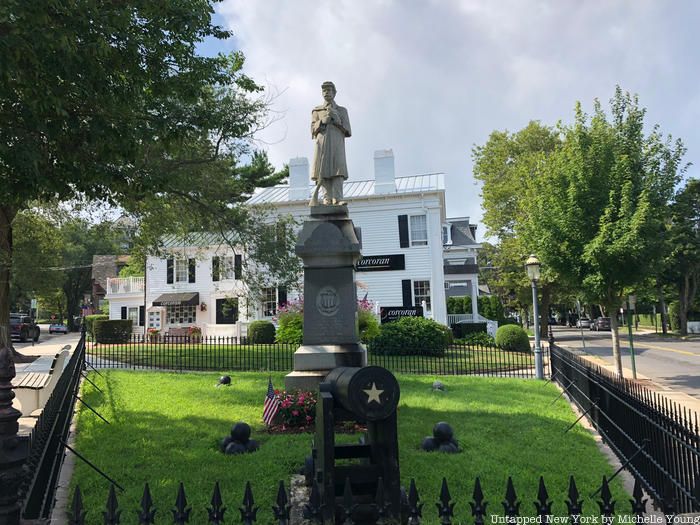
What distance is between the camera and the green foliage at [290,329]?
807 inches

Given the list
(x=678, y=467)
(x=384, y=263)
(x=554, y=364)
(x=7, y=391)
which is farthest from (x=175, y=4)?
(x=384, y=263)

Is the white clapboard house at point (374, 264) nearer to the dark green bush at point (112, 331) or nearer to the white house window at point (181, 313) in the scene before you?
the white house window at point (181, 313)

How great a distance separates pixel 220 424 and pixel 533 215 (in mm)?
12541

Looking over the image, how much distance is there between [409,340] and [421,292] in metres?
9.52

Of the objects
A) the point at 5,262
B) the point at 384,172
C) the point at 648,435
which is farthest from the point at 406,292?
the point at 648,435

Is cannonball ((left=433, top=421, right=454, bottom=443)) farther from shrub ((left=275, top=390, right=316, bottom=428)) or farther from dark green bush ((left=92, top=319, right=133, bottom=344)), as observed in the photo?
dark green bush ((left=92, top=319, right=133, bottom=344))

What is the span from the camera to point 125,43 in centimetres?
662

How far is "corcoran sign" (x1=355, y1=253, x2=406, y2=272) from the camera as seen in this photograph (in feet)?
98.9

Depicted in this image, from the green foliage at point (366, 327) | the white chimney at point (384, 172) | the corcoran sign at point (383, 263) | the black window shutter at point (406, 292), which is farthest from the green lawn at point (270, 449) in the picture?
the white chimney at point (384, 172)

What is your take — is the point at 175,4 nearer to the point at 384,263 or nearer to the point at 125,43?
the point at 125,43

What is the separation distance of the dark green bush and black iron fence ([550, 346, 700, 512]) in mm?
21974

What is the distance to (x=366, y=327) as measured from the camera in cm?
2027

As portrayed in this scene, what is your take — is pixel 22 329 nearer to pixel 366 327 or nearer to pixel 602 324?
pixel 366 327

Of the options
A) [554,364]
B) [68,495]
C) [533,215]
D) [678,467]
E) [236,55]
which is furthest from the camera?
[533,215]
